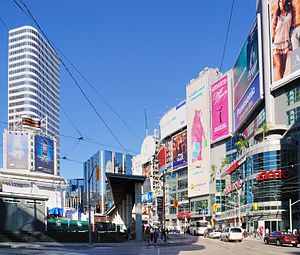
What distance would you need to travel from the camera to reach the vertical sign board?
154 m

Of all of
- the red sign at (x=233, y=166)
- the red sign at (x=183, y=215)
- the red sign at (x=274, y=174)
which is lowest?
the red sign at (x=183, y=215)

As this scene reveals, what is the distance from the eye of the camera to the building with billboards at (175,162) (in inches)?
6777

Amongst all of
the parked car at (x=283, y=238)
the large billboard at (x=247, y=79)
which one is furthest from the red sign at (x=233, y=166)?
the parked car at (x=283, y=238)

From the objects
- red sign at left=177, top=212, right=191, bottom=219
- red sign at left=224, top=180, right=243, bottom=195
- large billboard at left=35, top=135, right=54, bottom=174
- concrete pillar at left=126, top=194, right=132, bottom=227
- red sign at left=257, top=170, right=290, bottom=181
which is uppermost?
large billboard at left=35, top=135, right=54, bottom=174

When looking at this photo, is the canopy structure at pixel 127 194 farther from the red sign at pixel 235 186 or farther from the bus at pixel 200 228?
the red sign at pixel 235 186

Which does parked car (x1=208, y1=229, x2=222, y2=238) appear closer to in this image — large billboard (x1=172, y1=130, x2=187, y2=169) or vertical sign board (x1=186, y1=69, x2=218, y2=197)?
vertical sign board (x1=186, y1=69, x2=218, y2=197)

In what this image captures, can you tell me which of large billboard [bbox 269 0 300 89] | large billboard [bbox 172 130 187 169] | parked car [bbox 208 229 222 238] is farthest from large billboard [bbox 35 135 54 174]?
large billboard [bbox 172 130 187 169]

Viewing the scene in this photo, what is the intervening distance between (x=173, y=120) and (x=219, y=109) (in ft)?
134

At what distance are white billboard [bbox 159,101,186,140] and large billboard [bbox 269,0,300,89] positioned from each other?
79.1 m

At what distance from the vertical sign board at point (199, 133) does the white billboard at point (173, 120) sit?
773 centimetres

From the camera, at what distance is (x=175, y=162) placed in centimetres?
17988

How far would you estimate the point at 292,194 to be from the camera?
87125 mm

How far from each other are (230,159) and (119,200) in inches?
2770

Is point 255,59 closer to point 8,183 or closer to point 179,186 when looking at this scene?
point 8,183
